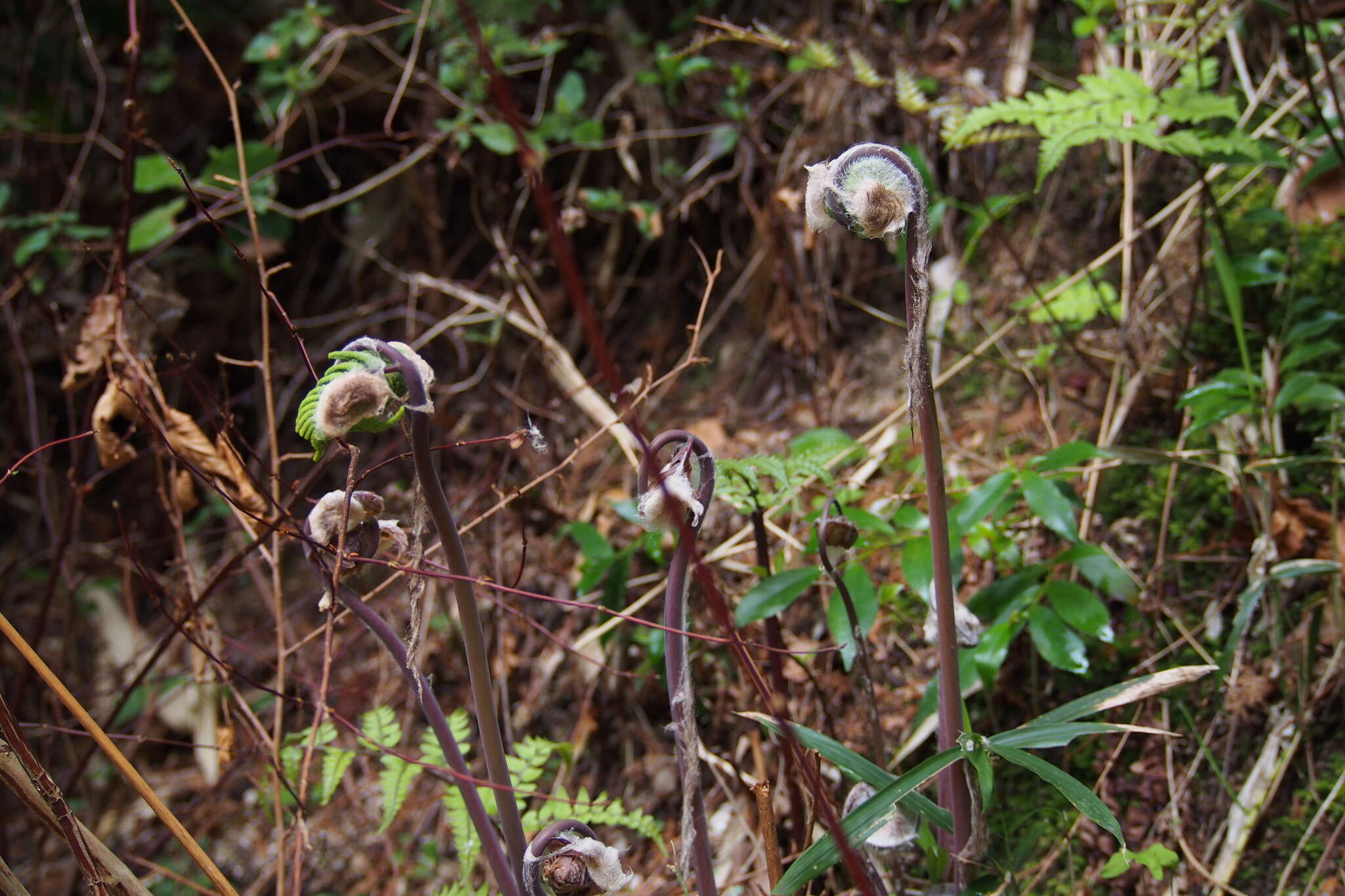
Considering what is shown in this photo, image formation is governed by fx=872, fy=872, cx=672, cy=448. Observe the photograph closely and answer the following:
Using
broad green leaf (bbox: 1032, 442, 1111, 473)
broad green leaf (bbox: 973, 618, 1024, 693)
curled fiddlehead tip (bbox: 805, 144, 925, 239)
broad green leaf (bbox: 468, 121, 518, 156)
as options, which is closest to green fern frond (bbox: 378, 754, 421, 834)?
broad green leaf (bbox: 973, 618, 1024, 693)

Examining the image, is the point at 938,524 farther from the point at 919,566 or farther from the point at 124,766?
the point at 124,766

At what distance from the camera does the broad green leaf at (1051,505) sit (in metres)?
1.44

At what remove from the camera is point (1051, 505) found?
4.81 ft

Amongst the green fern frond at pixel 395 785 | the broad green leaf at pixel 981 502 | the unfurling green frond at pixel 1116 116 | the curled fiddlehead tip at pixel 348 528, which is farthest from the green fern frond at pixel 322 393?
the unfurling green frond at pixel 1116 116

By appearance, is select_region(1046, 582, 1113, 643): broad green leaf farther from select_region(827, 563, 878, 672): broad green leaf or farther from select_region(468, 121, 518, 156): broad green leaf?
select_region(468, 121, 518, 156): broad green leaf

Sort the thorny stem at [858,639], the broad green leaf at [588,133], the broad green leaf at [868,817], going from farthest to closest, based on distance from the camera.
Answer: the broad green leaf at [588,133] → the thorny stem at [858,639] → the broad green leaf at [868,817]

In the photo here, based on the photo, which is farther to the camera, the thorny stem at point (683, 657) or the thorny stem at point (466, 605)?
the thorny stem at point (683, 657)

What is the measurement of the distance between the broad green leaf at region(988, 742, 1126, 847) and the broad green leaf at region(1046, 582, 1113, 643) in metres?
0.38

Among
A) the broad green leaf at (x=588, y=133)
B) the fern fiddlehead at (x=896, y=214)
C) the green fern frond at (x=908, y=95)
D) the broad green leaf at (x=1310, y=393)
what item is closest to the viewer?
the fern fiddlehead at (x=896, y=214)

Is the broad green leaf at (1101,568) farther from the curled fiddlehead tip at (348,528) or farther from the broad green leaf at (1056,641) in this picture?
the curled fiddlehead tip at (348,528)

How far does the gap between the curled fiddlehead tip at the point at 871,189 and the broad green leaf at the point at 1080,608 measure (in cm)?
78

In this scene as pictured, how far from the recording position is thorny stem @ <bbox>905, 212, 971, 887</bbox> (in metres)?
0.94

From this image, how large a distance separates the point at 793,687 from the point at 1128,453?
83 centimetres

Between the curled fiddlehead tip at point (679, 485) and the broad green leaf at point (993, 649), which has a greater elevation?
the curled fiddlehead tip at point (679, 485)
